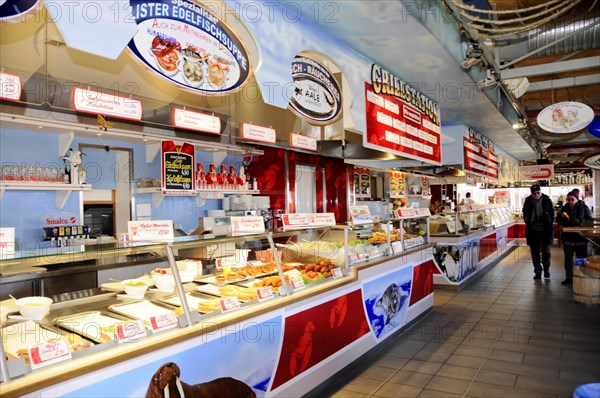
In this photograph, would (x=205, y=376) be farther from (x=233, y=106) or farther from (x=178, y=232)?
(x=233, y=106)

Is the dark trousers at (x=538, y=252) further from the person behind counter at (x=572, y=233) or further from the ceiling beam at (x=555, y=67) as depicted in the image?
the ceiling beam at (x=555, y=67)

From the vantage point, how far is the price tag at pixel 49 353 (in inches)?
78.7

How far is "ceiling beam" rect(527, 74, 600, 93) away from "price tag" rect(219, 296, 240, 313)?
316 inches

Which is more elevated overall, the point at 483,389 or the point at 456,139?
the point at 456,139

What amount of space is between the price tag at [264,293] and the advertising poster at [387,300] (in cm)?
149

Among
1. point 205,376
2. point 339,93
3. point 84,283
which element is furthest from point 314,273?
point 84,283

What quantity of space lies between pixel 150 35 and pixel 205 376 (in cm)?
227

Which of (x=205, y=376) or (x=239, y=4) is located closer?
(x=205, y=376)

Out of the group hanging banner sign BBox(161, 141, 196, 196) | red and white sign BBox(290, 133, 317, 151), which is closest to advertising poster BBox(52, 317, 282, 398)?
red and white sign BBox(290, 133, 317, 151)

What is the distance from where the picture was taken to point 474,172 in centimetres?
1057

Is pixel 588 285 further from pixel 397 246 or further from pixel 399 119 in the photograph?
pixel 399 119

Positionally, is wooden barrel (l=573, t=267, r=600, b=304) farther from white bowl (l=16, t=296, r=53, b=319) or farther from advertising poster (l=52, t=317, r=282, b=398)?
white bowl (l=16, t=296, r=53, b=319)

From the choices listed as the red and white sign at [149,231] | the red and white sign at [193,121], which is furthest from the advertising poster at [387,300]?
the red and white sign at [149,231]

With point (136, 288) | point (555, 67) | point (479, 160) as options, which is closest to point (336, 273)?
point (136, 288)
